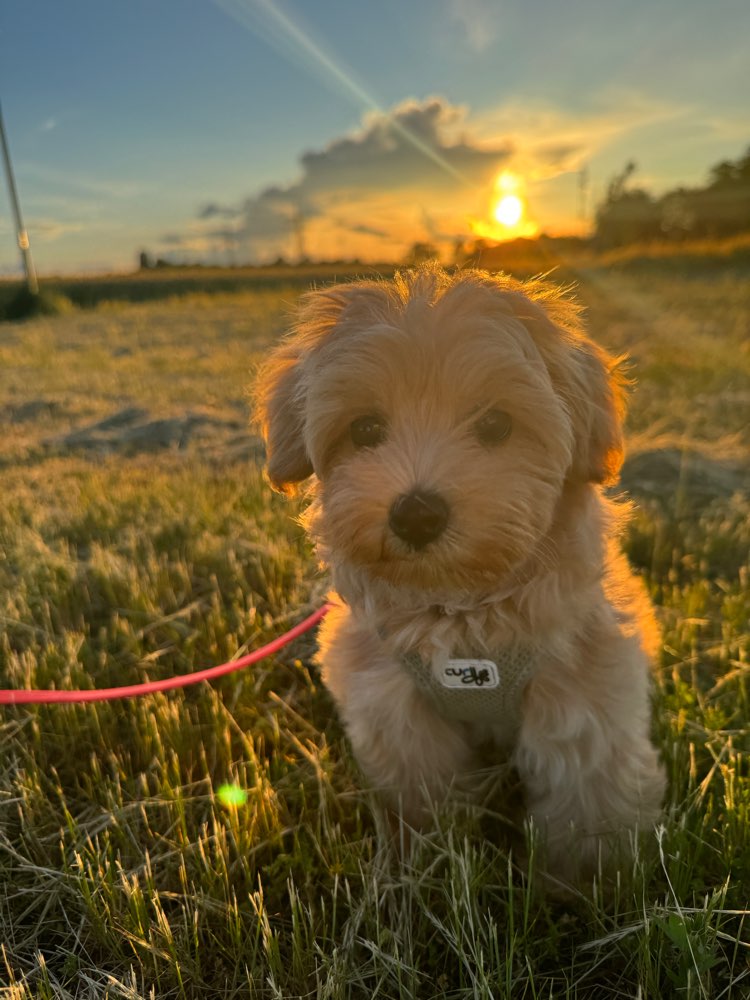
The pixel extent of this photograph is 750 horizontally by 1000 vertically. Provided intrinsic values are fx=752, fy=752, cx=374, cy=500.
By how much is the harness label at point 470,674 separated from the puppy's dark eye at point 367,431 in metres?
0.75

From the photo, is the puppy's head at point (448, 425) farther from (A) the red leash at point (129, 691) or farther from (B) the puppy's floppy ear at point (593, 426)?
(A) the red leash at point (129, 691)

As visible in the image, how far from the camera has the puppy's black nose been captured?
80.4 inches

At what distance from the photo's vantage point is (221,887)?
2.34 meters

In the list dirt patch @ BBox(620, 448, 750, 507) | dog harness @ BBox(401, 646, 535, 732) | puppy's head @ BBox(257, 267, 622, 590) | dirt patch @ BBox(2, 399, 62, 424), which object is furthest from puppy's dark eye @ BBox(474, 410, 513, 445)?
dirt patch @ BBox(2, 399, 62, 424)

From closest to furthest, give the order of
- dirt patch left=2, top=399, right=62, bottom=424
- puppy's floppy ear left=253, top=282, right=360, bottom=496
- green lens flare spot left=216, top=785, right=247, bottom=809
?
puppy's floppy ear left=253, top=282, right=360, bottom=496
green lens flare spot left=216, top=785, right=247, bottom=809
dirt patch left=2, top=399, right=62, bottom=424

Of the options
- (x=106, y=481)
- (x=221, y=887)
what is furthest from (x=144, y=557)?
(x=221, y=887)

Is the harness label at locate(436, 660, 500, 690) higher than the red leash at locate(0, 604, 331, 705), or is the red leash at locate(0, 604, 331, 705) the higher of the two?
the harness label at locate(436, 660, 500, 690)

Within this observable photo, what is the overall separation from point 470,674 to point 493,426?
0.80m

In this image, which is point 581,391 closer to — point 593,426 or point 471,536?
point 593,426

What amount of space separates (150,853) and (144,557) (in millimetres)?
2396

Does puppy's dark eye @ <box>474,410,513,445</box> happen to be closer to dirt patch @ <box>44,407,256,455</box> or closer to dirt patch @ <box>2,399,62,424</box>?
dirt patch @ <box>44,407,256,455</box>

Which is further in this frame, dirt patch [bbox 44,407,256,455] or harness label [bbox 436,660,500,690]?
dirt patch [bbox 44,407,256,455]

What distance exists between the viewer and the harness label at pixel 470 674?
7.91 ft

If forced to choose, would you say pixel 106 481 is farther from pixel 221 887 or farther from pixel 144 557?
pixel 221 887
